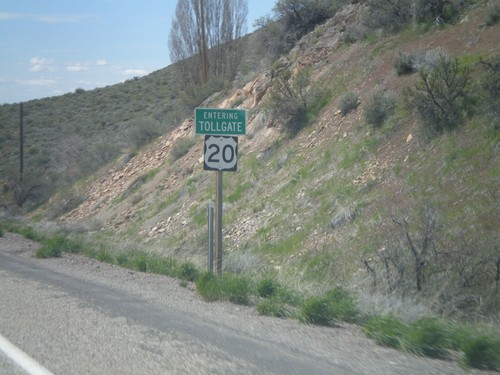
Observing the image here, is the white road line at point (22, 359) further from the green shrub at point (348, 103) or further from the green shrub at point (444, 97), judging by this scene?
the green shrub at point (348, 103)

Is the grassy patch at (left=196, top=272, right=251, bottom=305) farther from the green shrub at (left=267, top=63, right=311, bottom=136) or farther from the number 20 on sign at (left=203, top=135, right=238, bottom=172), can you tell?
the green shrub at (left=267, top=63, right=311, bottom=136)

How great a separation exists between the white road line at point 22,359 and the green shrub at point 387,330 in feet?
12.4

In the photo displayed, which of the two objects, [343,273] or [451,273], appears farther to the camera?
[343,273]

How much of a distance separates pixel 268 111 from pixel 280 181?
5.74 metres

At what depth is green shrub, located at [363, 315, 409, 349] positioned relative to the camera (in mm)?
8062

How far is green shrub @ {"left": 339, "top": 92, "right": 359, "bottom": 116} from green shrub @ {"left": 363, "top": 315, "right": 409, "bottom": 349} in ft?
49.9

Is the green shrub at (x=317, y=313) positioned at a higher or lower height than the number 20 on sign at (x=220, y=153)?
lower

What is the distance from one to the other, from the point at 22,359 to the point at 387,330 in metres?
4.18

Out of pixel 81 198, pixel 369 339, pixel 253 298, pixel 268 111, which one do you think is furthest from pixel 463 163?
pixel 81 198

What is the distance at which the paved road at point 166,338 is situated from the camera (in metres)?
7.11

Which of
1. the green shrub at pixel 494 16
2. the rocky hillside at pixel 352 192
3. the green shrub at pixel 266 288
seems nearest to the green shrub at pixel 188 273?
the rocky hillside at pixel 352 192

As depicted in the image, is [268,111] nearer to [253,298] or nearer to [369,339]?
[253,298]

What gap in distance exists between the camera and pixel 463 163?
650 inches

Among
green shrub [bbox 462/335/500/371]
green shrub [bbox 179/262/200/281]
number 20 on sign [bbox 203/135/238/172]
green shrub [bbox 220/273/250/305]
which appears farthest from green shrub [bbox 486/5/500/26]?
green shrub [bbox 462/335/500/371]
